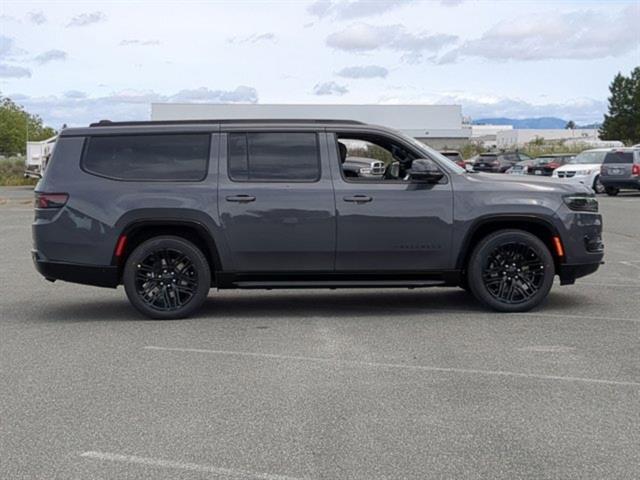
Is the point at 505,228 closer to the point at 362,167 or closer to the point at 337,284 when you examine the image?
the point at 362,167

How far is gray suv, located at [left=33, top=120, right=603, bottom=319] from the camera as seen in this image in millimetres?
9055

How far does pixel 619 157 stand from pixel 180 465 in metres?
30.5

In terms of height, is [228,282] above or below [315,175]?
below

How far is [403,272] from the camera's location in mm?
9211

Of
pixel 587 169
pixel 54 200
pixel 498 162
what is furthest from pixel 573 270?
pixel 498 162

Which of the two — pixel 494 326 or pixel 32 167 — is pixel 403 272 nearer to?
pixel 494 326

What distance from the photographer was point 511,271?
9.34 m

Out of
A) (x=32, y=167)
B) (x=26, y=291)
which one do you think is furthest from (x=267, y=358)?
(x=32, y=167)

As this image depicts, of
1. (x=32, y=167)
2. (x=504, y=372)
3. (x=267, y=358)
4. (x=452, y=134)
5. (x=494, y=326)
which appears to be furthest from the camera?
(x=452, y=134)

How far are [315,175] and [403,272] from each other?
129cm

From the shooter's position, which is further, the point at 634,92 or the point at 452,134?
the point at 634,92

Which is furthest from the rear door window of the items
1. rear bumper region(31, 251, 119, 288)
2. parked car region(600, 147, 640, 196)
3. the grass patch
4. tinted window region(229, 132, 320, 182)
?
the grass patch

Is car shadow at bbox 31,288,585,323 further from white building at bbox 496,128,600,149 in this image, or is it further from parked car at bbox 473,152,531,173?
white building at bbox 496,128,600,149

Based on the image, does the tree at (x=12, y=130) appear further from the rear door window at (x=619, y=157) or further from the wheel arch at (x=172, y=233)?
the wheel arch at (x=172, y=233)
